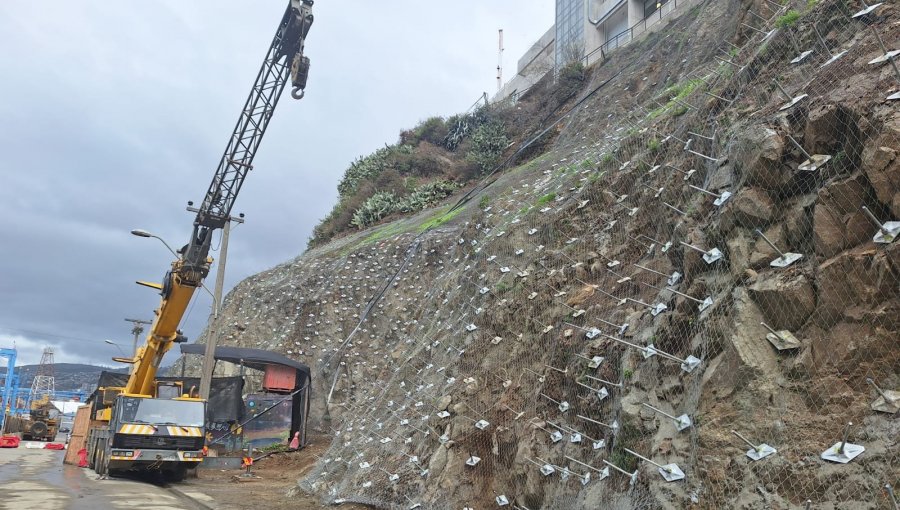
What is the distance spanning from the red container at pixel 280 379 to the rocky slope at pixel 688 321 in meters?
8.09

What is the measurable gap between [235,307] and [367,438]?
717 inches

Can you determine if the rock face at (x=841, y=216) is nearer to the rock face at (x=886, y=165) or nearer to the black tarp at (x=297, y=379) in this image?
the rock face at (x=886, y=165)

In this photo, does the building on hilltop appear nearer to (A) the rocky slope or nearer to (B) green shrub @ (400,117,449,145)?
(B) green shrub @ (400,117,449,145)

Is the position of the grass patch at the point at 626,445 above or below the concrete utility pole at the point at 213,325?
below

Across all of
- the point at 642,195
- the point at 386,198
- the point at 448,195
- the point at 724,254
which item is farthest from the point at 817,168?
the point at 386,198

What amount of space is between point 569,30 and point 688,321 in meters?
34.9

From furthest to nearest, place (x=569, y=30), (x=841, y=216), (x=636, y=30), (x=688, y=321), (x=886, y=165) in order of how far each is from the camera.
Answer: (x=569, y=30) → (x=636, y=30) → (x=688, y=321) → (x=841, y=216) → (x=886, y=165)

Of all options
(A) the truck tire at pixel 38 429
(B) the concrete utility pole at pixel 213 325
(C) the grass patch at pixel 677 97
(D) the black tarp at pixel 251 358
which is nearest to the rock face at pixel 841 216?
(C) the grass patch at pixel 677 97

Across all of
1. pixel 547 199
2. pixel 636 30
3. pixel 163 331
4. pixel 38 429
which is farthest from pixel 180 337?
pixel 38 429

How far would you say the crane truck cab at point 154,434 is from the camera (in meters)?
14.7

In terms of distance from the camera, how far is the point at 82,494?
40.7ft

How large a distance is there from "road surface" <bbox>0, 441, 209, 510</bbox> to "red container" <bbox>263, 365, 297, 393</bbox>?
19.4ft

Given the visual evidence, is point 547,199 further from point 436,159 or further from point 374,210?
point 436,159

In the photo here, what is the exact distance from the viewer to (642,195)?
376 inches
